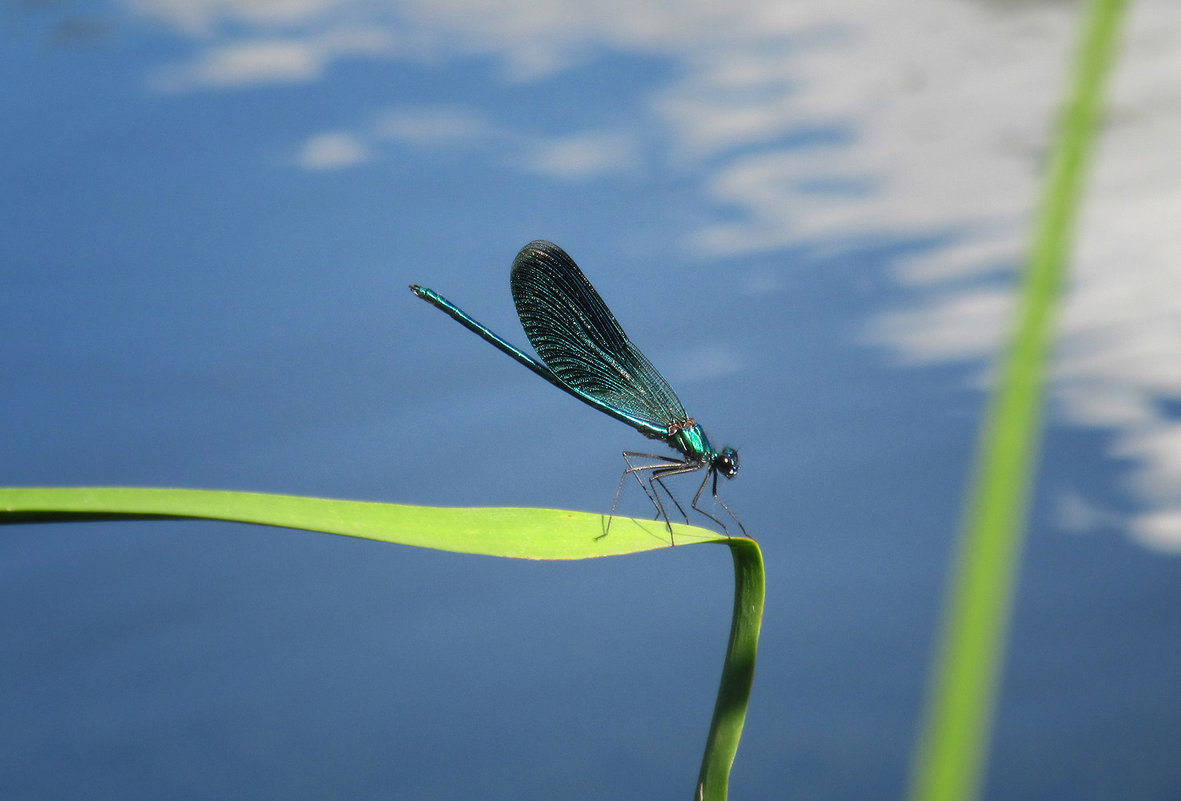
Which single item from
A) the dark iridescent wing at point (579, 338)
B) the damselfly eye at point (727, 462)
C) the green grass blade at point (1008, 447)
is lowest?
the green grass blade at point (1008, 447)

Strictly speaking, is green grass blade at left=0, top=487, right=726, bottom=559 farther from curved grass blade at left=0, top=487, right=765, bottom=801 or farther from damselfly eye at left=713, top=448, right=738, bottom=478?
damselfly eye at left=713, top=448, right=738, bottom=478

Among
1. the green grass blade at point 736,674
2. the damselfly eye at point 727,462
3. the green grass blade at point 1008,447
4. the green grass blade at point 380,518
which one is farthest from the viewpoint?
the damselfly eye at point 727,462

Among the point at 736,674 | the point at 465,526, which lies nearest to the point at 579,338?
the point at 465,526

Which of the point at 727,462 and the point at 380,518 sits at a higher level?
the point at 727,462

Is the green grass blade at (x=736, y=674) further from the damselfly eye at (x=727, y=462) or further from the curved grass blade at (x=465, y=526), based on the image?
the damselfly eye at (x=727, y=462)

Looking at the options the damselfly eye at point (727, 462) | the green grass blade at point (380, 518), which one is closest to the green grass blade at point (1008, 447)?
the green grass blade at point (380, 518)

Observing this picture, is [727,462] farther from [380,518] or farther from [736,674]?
[380,518]

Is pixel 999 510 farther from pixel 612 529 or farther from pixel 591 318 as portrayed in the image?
pixel 591 318

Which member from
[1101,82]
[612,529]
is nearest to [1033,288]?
[1101,82]
